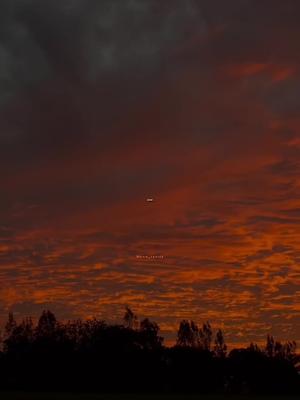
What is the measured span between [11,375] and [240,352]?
60.3 meters

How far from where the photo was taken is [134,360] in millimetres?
171750

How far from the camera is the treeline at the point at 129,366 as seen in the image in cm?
16612

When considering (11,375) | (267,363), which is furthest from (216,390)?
(11,375)

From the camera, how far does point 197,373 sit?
591 feet

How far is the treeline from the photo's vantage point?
166125 mm

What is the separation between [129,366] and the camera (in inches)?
6693

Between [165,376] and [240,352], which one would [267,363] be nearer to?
[240,352]

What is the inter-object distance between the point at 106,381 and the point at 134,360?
30.9 feet

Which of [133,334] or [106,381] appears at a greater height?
[133,334]

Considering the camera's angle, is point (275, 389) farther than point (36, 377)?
Yes

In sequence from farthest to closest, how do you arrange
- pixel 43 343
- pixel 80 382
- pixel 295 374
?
pixel 295 374 < pixel 43 343 < pixel 80 382

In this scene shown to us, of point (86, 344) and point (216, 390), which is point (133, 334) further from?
point (216, 390)

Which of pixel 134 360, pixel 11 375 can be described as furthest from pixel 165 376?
pixel 11 375

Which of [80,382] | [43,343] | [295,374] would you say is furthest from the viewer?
[295,374]
